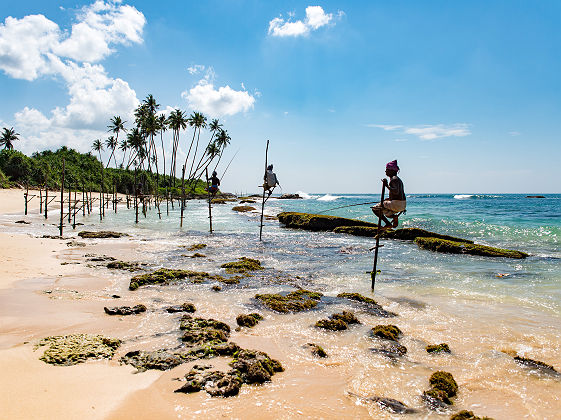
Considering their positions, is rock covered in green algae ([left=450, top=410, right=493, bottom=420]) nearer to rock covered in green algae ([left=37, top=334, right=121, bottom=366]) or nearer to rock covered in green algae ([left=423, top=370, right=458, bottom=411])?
rock covered in green algae ([left=423, top=370, right=458, bottom=411])

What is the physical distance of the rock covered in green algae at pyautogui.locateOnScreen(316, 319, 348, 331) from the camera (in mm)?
6008

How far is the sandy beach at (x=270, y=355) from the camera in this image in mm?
3455

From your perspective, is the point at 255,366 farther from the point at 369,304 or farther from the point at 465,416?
the point at 369,304

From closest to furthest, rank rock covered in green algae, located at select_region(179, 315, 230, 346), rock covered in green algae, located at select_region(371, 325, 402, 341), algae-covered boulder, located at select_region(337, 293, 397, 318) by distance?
rock covered in green algae, located at select_region(179, 315, 230, 346) → rock covered in green algae, located at select_region(371, 325, 402, 341) → algae-covered boulder, located at select_region(337, 293, 397, 318)

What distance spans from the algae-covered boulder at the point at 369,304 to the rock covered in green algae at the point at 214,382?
411cm

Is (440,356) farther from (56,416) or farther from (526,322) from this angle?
(56,416)

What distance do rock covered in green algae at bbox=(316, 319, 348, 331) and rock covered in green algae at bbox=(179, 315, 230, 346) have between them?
1835 millimetres

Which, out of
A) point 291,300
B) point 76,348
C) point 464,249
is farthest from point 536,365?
point 464,249

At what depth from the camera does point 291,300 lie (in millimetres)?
7582

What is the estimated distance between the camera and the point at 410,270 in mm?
11711

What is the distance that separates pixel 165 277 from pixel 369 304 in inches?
227

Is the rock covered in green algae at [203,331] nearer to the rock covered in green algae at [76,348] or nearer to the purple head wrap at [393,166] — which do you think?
the rock covered in green algae at [76,348]

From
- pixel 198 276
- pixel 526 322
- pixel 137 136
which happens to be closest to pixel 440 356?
pixel 526 322

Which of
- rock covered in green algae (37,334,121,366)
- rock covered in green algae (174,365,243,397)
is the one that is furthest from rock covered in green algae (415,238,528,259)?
rock covered in green algae (37,334,121,366)
